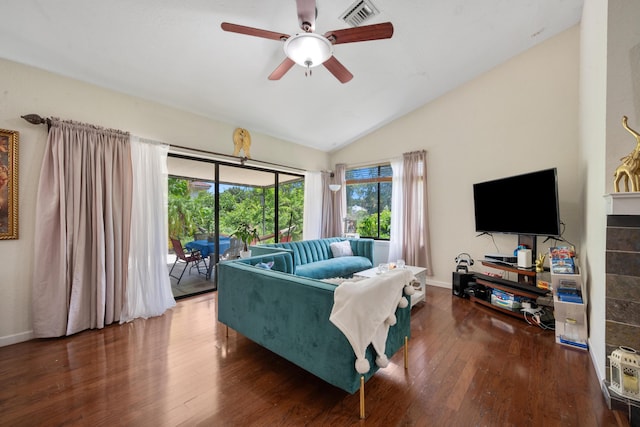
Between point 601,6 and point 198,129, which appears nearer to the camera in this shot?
point 601,6

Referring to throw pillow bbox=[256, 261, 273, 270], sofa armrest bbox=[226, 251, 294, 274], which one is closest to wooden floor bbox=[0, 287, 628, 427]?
throw pillow bbox=[256, 261, 273, 270]

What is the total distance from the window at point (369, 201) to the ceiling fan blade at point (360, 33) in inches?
133

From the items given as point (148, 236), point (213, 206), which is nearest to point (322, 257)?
point (213, 206)

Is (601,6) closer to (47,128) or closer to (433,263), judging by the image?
(433,263)

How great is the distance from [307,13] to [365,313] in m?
2.06

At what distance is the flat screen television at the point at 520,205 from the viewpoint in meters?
2.80

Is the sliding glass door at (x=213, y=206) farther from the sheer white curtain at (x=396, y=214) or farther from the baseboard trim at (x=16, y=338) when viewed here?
the sheer white curtain at (x=396, y=214)

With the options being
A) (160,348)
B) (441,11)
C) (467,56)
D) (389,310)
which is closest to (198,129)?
(160,348)

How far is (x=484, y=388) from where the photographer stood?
1.77 meters

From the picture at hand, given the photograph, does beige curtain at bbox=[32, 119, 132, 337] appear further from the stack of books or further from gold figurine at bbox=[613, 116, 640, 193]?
the stack of books

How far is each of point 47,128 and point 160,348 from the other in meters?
2.44

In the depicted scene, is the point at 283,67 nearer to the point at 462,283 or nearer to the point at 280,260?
the point at 280,260

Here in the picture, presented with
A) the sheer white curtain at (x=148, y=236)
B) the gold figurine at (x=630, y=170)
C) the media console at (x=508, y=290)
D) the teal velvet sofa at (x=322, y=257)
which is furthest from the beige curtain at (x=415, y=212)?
the sheer white curtain at (x=148, y=236)

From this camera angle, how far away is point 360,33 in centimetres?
185
